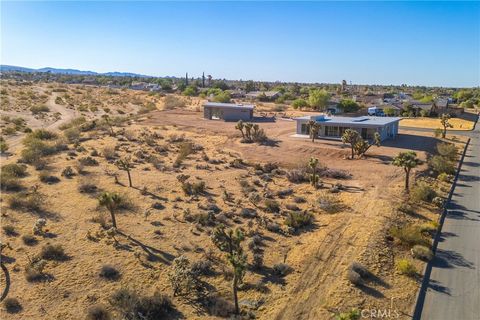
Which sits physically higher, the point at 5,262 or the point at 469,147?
the point at 469,147

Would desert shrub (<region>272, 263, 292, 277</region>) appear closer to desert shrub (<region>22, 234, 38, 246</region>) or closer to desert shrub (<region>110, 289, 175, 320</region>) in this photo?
desert shrub (<region>110, 289, 175, 320</region>)

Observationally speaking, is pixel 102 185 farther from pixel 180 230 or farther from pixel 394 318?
pixel 394 318

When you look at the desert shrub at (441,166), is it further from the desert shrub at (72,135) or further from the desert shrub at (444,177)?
the desert shrub at (72,135)

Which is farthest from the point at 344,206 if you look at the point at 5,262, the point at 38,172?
the point at 38,172

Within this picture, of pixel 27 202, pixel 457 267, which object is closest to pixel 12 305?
pixel 27 202

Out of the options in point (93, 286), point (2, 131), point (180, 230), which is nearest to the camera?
point (93, 286)

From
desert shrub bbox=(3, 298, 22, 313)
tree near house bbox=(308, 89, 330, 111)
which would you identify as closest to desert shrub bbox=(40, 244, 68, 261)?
desert shrub bbox=(3, 298, 22, 313)
